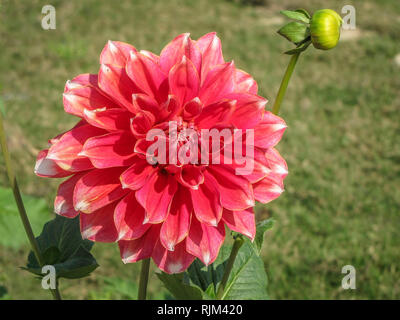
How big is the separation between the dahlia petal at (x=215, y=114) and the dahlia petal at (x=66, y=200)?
0.27m

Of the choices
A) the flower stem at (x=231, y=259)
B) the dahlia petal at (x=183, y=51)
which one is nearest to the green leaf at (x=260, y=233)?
the flower stem at (x=231, y=259)

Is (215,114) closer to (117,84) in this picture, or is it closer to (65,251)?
(117,84)

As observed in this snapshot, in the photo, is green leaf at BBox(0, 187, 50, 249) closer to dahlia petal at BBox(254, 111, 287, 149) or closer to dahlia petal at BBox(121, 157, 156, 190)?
dahlia petal at BBox(121, 157, 156, 190)

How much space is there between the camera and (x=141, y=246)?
98 centimetres

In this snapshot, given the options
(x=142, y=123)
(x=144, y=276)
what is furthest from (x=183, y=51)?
(x=144, y=276)

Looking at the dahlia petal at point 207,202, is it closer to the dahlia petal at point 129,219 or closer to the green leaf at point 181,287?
the dahlia petal at point 129,219

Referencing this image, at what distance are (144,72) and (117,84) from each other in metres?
0.06

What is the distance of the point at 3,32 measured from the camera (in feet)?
14.7

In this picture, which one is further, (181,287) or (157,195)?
(181,287)

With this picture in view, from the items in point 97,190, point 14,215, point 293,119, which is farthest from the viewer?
point 293,119

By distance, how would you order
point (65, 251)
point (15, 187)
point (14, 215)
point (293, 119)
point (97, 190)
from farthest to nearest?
point (293, 119) → point (14, 215) → point (65, 251) → point (15, 187) → point (97, 190)

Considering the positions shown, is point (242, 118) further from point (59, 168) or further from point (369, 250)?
point (369, 250)

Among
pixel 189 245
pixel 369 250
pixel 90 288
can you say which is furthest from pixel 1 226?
pixel 369 250
